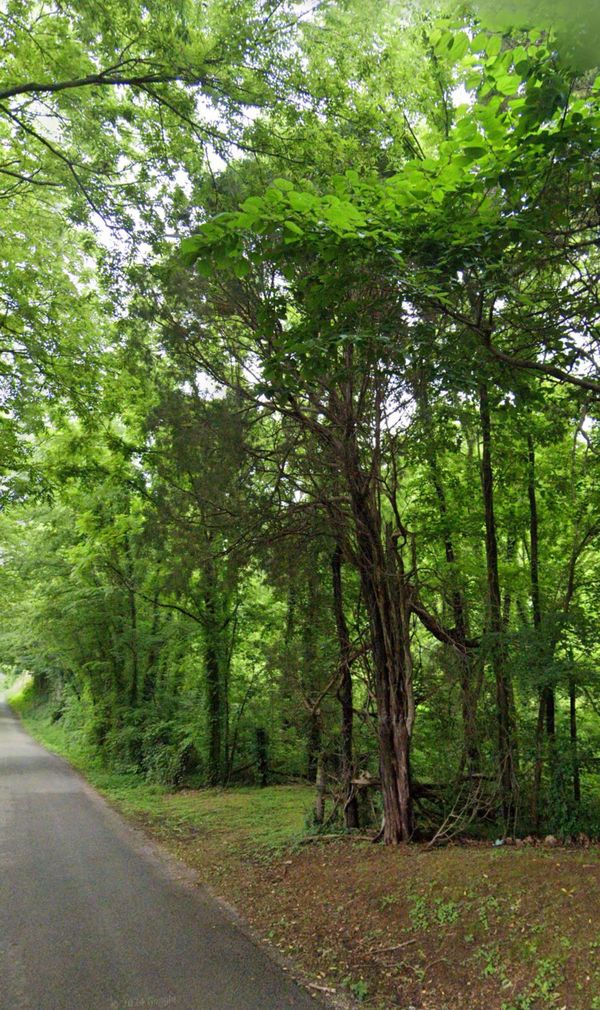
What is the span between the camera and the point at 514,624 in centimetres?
858

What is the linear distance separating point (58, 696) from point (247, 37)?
28.7 metres

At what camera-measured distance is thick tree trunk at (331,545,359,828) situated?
8.51m

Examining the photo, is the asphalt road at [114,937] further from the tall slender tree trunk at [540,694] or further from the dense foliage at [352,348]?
the tall slender tree trunk at [540,694]

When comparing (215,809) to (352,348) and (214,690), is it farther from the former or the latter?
(352,348)

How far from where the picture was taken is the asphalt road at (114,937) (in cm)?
427

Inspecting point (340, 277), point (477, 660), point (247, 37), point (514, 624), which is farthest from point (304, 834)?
point (247, 37)

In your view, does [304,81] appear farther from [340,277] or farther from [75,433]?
[75,433]

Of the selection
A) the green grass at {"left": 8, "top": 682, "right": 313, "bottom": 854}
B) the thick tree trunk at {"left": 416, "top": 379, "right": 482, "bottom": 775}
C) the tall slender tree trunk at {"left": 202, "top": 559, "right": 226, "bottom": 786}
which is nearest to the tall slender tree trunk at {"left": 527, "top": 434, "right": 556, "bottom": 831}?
the thick tree trunk at {"left": 416, "top": 379, "right": 482, "bottom": 775}

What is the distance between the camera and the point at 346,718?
877 cm

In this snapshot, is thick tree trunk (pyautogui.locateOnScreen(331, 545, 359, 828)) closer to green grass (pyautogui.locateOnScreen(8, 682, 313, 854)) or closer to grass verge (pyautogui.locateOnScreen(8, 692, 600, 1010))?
grass verge (pyautogui.locateOnScreen(8, 692, 600, 1010))

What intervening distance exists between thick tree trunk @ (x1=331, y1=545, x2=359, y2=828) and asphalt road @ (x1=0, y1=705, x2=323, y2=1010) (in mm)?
2432

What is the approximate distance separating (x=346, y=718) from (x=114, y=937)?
13.7 ft

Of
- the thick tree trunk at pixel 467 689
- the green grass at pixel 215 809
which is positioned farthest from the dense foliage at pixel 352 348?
the green grass at pixel 215 809

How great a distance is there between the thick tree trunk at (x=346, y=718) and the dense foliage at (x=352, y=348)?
59 mm
